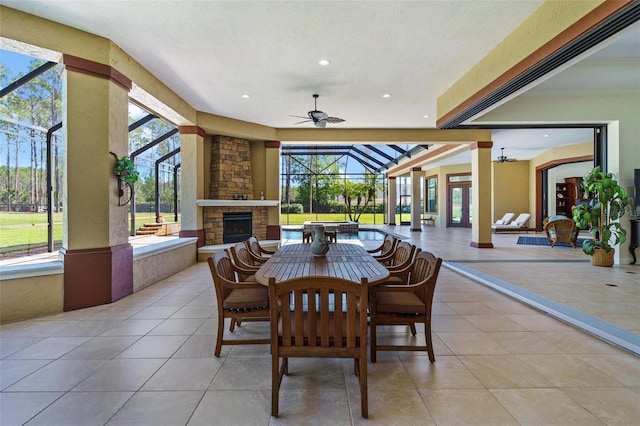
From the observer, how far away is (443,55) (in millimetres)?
4152

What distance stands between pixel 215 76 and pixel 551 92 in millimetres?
6072

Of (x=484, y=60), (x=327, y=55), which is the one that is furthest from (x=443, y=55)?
(x=327, y=55)

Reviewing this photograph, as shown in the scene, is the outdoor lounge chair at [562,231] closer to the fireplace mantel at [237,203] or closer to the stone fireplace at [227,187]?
the fireplace mantel at [237,203]

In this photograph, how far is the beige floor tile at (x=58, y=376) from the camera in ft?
6.93

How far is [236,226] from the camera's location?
770cm

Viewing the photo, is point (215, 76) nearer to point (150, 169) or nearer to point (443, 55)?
point (443, 55)

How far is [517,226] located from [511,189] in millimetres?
1990

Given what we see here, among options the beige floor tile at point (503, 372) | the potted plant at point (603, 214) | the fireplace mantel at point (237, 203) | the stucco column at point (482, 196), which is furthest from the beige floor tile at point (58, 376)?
the stucco column at point (482, 196)

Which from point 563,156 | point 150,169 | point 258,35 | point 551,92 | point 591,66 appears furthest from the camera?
point 563,156

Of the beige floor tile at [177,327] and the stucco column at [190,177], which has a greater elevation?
the stucco column at [190,177]

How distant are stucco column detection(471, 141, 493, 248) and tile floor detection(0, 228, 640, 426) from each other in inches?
192

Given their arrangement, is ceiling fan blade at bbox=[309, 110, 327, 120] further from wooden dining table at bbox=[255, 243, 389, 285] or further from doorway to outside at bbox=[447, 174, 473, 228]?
doorway to outside at bbox=[447, 174, 473, 228]

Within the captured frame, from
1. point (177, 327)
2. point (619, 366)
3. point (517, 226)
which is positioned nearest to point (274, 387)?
point (177, 327)

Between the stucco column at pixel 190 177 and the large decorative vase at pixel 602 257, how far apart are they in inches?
310
